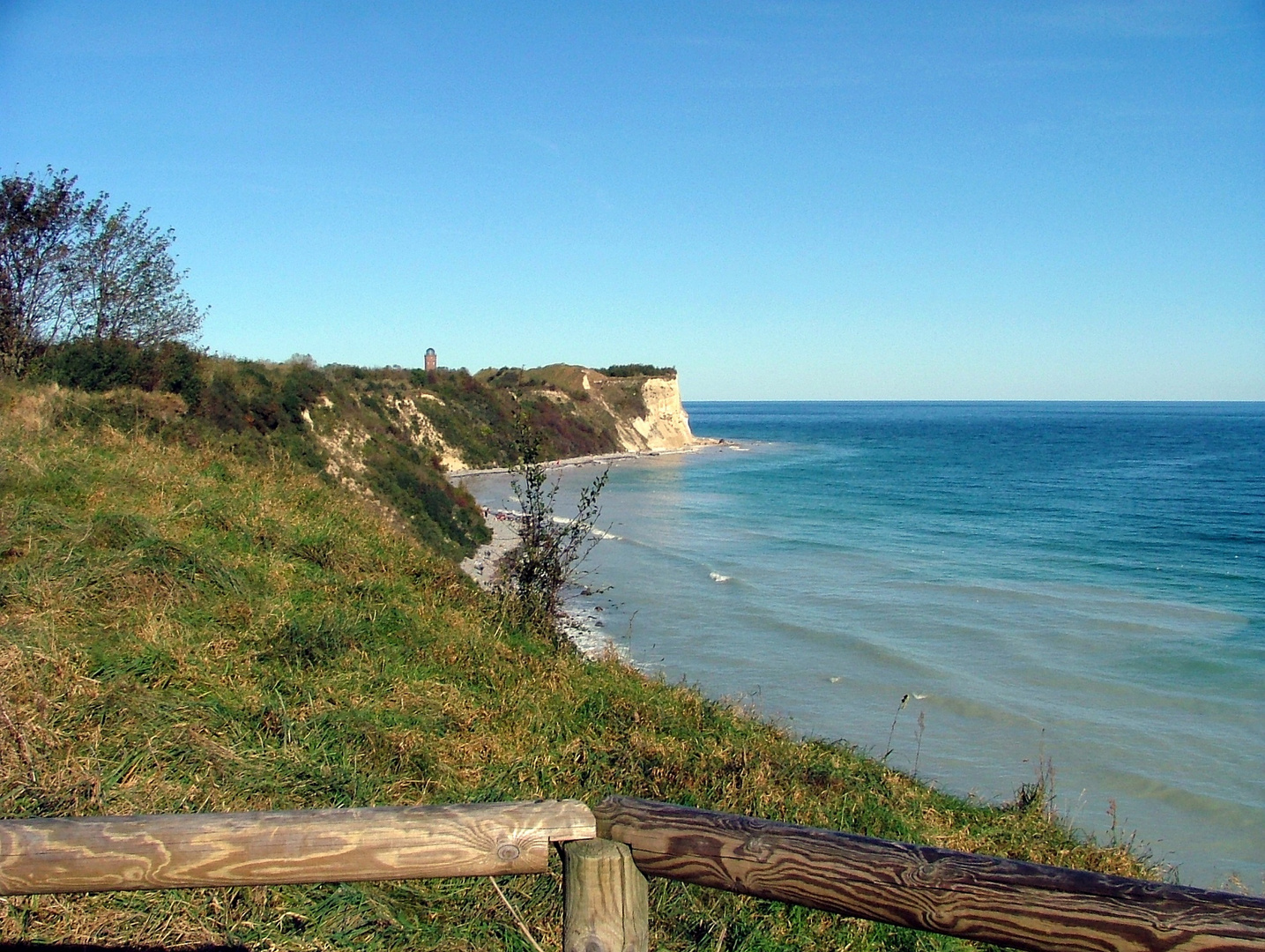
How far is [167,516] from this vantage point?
31.1 ft

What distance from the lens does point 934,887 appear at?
221cm

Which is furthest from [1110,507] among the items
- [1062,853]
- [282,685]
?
[282,685]

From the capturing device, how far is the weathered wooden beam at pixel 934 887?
207cm

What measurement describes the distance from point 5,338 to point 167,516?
452 inches

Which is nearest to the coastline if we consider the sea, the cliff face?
the sea

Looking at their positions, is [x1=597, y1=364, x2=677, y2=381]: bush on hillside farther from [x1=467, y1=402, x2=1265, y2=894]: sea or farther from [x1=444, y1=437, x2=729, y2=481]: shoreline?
[x1=467, y1=402, x2=1265, y2=894]: sea

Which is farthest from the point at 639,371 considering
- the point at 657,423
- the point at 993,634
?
the point at 993,634

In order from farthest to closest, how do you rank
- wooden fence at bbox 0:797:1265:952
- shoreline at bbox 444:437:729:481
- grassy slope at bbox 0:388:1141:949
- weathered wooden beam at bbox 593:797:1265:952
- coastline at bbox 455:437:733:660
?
1. shoreline at bbox 444:437:729:481
2. coastline at bbox 455:437:733:660
3. grassy slope at bbox 0:388:1141:949
4. wooden fence at bbox 0:797:1265:952
5. weathered wooden beam at bbox 593:797:1265:952

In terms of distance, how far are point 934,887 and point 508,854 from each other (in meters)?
1.05

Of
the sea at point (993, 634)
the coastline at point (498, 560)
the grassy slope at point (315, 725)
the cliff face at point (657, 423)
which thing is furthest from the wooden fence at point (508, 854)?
the cliff face at point (657, 423)

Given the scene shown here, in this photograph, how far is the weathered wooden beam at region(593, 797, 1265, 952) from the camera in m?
2.07

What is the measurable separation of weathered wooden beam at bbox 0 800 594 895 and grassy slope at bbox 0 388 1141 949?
157 centimetres

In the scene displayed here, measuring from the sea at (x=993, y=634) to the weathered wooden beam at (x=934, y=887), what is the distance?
21.2 feet

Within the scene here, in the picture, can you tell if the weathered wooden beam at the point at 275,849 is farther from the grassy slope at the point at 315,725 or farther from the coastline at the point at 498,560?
the coastline at the point at 498,560
